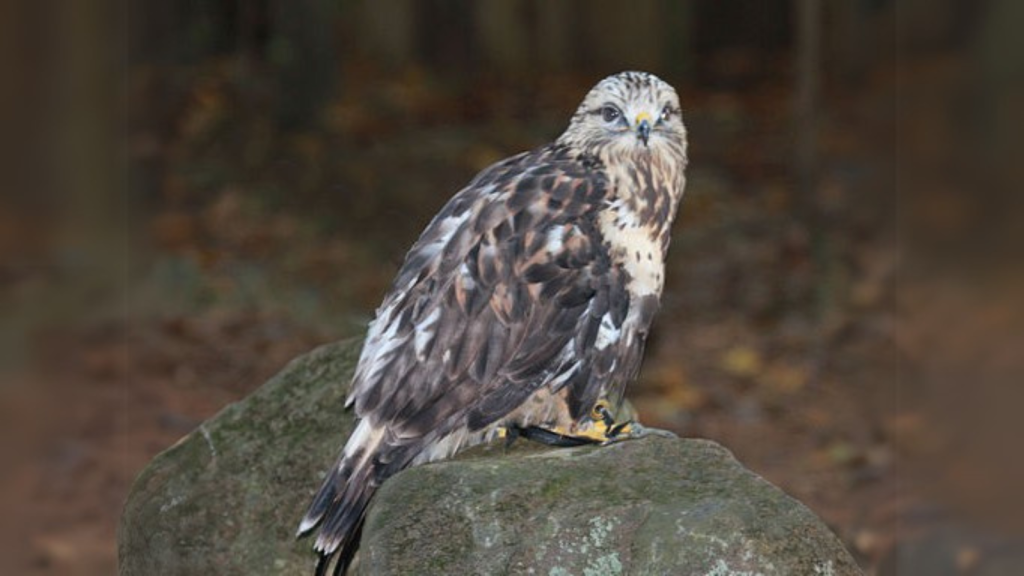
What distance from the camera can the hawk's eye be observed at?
501 cm

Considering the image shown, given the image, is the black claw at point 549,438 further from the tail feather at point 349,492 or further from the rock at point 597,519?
the tail feather at point 349,492

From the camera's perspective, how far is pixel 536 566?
167 inches

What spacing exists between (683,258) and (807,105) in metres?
1.29

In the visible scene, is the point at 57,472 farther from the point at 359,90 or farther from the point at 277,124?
the point at 359,90

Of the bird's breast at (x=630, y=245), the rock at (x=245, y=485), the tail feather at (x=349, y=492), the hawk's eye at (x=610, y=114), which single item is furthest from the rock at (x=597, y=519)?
the hawk's eye at (x=610, y=114)

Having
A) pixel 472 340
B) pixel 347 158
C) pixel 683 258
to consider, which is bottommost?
pixel 683 258

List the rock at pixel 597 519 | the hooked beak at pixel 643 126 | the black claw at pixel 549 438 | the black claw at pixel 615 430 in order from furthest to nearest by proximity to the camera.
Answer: the black claw at pixel 615 430
the black claw at pixel 549 438
the hooked beak at pixel 643 126
the rock at pixel 597 519

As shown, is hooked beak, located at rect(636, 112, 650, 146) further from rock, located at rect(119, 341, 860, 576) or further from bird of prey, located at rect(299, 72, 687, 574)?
rock, located at rect(119, 341, 860, 576)

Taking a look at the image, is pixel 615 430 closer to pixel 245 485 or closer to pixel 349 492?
pixel 349 492

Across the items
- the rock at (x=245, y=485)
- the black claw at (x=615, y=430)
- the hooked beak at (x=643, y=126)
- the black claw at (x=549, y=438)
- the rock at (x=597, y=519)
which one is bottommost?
the rock at (x=245, y=485)

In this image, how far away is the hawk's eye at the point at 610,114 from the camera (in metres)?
5.01

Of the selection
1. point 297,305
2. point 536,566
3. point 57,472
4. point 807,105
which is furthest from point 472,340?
point 807,105

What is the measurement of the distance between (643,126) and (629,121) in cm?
6

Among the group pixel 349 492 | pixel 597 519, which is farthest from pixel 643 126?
pixel 349 492
